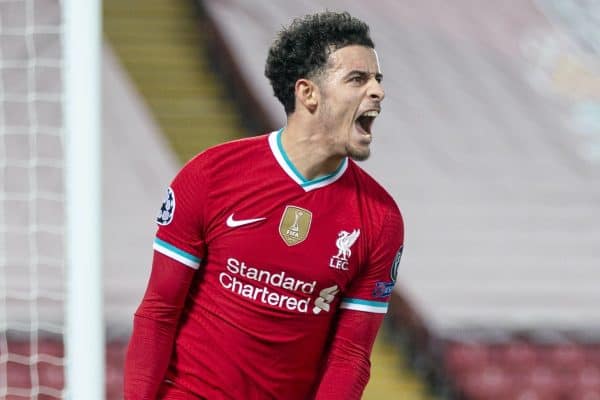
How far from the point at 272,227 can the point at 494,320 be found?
4860mm

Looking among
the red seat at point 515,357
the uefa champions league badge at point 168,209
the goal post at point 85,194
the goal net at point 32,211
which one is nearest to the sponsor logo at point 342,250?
the uefa champions league badge at point 168,209

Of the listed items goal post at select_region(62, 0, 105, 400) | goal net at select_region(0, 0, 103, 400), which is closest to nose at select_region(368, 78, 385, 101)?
goal post at select_region(62, 0, 105, 400)

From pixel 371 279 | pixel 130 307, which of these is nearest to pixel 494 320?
pixel 130 307

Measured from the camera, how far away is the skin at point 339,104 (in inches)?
90.1

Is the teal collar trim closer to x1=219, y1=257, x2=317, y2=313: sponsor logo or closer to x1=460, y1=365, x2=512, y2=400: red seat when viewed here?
x1=219, y1=257, x2=317, y2=313: sponsor logo

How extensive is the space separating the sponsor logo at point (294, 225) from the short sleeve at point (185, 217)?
17 centimetres

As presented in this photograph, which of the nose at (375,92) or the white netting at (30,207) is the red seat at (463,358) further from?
the nose at (375,92)

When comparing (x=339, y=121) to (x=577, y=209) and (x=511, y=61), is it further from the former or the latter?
(x=511, y=61)

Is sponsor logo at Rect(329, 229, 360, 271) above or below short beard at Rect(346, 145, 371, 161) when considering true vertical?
below

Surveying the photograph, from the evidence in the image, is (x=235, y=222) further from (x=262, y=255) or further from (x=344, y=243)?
(x=344, y=243)

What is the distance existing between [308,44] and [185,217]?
17.3 inches

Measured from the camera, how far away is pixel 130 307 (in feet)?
21.8

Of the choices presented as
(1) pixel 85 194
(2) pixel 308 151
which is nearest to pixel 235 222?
(2) pixel 308 151

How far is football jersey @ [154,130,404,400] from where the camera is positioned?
92.7 inches
